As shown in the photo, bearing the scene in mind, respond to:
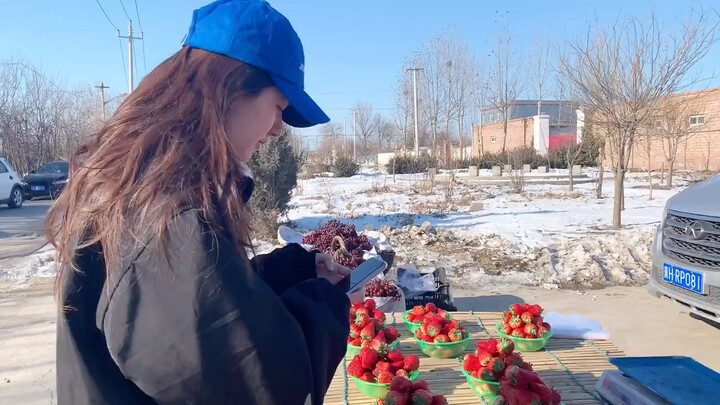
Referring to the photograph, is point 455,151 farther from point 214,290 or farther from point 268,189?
point 214,290

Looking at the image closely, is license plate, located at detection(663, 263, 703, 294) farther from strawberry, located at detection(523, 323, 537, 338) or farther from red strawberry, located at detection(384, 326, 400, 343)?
red strawberry, located at detection(384, 326, 400, 343)

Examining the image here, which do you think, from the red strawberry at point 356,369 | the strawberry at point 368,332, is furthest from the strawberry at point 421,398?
the strawberry at point 368,332

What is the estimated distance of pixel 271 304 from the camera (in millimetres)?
822

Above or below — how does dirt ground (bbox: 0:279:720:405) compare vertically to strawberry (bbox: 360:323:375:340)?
below

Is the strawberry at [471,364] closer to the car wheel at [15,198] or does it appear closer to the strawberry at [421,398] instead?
the strawberry at [421,398]

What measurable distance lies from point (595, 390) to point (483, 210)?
35.5 feet

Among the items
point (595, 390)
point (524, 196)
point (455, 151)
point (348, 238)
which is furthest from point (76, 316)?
point (455, 151)

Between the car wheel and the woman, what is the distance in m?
17.6

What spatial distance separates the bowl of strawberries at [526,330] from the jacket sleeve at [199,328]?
7.90 ft

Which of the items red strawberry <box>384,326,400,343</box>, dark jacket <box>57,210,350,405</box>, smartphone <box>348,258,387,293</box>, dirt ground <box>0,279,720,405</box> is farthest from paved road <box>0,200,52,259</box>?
dark jacket <box>57,210,350,405</box>

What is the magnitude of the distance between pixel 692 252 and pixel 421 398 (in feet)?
11.5

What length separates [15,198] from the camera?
15.8m

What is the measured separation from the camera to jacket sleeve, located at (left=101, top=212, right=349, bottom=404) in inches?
30.3

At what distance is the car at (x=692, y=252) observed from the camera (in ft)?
13.6
